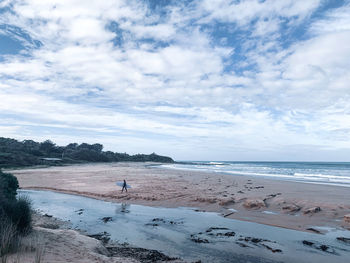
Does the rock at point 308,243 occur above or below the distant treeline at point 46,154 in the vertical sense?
below

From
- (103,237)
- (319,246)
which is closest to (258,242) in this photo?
(319,246)

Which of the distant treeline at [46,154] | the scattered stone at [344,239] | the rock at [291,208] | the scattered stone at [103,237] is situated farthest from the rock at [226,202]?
the distant treeline at [46,154]

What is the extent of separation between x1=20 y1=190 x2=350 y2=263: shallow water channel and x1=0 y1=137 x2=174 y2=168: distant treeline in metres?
45.7

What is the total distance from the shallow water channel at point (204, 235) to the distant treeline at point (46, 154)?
45666 millimetres

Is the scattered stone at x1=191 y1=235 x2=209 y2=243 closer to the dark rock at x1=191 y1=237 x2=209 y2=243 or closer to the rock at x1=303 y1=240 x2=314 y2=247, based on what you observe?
the dark rock at x1=191 y1=237 x2=209 y2=243

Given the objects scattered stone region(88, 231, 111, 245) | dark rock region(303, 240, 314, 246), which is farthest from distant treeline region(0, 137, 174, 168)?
dark rock region(303, 240, 314, 246)

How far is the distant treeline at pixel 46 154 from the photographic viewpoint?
54.9 meters

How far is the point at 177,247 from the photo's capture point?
344 inches

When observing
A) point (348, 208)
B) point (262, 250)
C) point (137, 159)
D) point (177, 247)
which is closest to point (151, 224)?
point (177, 247)

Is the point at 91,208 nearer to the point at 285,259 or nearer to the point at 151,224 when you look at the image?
the point at 151,224

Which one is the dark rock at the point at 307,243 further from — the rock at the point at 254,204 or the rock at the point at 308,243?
the rock at the point at 254,204

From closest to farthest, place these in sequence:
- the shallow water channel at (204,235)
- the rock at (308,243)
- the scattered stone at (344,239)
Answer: the shallow water channel at (204,235), the rock at (308,243), the scattered stone at (344,239)

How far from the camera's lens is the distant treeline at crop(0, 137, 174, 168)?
5490cm

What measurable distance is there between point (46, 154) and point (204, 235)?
259ft
